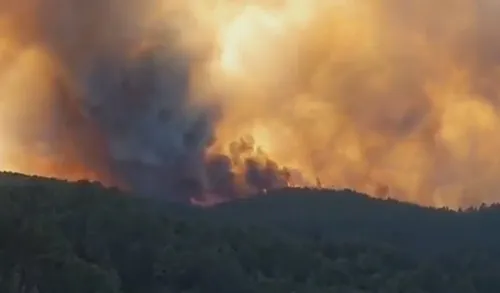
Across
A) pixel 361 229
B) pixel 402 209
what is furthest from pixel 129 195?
pixel 402 209

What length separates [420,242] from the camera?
15950 centimetres

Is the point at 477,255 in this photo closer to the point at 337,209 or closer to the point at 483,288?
the point at 483,288

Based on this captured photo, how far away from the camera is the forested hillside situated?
211 ft

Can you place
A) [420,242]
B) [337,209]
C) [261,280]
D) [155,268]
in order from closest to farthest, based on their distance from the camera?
[155,268] < [261,280] < [420,242] < [337,209]

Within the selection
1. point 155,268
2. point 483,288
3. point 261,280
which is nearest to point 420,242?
point 483,288

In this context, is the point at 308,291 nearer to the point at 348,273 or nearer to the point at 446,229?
the point at 348,273

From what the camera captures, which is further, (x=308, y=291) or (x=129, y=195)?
(x=129, y=195)

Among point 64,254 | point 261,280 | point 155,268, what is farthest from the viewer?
point 261,280

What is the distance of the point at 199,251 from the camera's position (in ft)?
294

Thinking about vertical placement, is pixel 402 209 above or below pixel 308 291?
above

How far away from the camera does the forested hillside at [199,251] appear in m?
64.4

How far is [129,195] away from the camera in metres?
110

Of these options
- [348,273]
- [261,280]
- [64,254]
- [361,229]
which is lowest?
[64,254]

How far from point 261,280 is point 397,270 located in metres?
25.7
